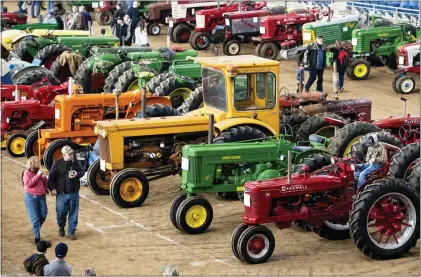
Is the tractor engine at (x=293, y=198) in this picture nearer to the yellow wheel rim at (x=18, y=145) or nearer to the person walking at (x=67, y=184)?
the person walking at (x=67, y=184)

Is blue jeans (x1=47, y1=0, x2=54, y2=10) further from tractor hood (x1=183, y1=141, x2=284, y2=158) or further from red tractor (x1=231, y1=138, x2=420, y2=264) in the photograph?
red tractor (x1=231, y1=138, x2=420, y2=264)

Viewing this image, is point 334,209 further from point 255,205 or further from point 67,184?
point 67,184

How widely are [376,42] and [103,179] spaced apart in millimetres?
12065

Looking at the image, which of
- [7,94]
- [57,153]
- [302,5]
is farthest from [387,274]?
[302,5]

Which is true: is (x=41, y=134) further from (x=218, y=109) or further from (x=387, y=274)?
(x=387, y=274)

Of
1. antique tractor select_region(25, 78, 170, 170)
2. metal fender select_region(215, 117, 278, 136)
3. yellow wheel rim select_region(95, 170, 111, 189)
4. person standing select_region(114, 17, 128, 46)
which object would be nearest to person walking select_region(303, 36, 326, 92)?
antique tractor select_region(25, 78, 170, 170)

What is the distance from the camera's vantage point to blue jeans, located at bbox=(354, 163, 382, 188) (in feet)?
47.9

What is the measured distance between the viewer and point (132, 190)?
16906 millimetres

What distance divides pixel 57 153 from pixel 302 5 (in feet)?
53.8

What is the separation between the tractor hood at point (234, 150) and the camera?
1551 centimetres

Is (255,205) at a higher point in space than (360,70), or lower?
lower

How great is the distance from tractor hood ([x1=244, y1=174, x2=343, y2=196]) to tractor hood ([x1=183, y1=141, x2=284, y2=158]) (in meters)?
1.38

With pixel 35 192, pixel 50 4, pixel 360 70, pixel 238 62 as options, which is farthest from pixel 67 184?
pixel 50 4

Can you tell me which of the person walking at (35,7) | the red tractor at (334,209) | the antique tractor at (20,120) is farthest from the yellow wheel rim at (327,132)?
the person walking at (35,7)
